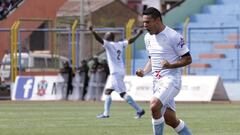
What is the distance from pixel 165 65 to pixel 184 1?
33.0 meters

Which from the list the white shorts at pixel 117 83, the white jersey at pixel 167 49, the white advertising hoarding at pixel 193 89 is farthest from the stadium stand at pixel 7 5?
the white jersey at pixel 167 49

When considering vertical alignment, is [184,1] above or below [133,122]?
above

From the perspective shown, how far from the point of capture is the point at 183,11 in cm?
4569

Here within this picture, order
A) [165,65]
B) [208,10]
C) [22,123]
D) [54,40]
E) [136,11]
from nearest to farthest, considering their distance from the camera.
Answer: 1. [165,65]
2. [22,123]
3. [54,40]
4. [208,10]
5. [136,11]

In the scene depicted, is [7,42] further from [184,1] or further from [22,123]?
[22,123]

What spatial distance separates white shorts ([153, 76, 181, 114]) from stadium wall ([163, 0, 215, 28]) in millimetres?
31365

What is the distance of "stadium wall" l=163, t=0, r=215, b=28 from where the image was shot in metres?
45.0

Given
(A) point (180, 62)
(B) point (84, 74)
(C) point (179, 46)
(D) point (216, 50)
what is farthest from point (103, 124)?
(D) point (216, 50)

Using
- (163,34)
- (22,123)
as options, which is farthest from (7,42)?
(163,34)

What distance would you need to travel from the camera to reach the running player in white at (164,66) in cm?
1328

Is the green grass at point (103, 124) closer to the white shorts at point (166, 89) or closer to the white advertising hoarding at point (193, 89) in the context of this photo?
the white shorts at point (166, 89)

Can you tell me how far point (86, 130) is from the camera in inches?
693

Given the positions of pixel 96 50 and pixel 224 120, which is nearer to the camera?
pixel 224 120

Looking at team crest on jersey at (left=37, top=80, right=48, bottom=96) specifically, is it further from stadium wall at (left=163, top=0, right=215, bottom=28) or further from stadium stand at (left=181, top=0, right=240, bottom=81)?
stadium wall at (left=163, top=0, right=215, bottom=28)
